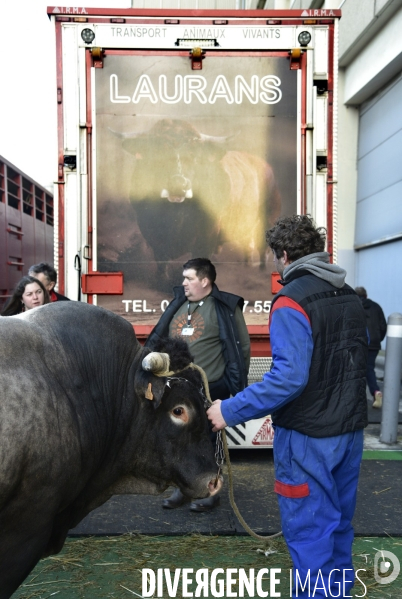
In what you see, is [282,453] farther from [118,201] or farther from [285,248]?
[118,201]

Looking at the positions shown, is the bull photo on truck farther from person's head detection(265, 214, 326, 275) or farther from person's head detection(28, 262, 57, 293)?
person's head detection(265, 214, 326, 275)

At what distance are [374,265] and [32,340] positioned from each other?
38.2 feet

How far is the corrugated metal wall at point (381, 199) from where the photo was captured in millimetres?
12109

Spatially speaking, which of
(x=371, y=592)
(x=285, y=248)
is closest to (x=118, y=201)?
(x=285, y=248)

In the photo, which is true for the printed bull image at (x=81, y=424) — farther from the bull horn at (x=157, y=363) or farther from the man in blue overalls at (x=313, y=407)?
the man in blue overalls at (x=313, y=407)

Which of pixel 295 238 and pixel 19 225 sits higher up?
pixel 19 225

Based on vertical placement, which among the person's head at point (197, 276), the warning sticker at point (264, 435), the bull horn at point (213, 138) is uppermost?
the bull horn at point (213, 138)

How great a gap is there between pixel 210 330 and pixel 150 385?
2.07m

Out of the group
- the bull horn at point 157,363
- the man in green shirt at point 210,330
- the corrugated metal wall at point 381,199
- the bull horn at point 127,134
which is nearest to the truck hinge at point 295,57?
the bull horn at point 127,134

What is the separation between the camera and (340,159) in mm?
15109

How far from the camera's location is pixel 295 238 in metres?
3.09

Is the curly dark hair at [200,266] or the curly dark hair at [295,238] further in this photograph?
the curly dark hair at [200,266]
